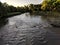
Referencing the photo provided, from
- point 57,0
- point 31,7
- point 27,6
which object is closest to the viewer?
point 57,0

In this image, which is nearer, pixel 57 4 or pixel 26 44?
pixel 26 44

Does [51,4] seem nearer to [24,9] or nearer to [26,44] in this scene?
[24,9]

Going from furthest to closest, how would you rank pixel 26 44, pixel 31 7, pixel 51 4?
pixel 31 7
pixel 51 4
pixel 26 44

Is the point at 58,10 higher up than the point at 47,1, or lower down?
lower down

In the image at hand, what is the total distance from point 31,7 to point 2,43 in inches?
2743

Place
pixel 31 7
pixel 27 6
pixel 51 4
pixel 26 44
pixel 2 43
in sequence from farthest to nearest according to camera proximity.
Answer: pixel 27 6 → pixel 31 7 → pixel 51 4 → pixel 2 43 → pixel 26 44

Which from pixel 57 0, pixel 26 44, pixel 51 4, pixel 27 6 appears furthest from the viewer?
pixel 27 6

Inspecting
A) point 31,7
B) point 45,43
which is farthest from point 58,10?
point 45,43

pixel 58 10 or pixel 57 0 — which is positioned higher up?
pixel 57 0

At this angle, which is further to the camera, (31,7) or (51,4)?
(31,7)

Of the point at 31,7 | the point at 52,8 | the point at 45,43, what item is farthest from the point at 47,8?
the point at 45,43

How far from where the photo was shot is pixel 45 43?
39.9 feet

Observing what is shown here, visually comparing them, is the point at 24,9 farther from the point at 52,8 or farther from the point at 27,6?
the point at 52,8

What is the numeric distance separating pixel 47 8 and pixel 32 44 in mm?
56247
